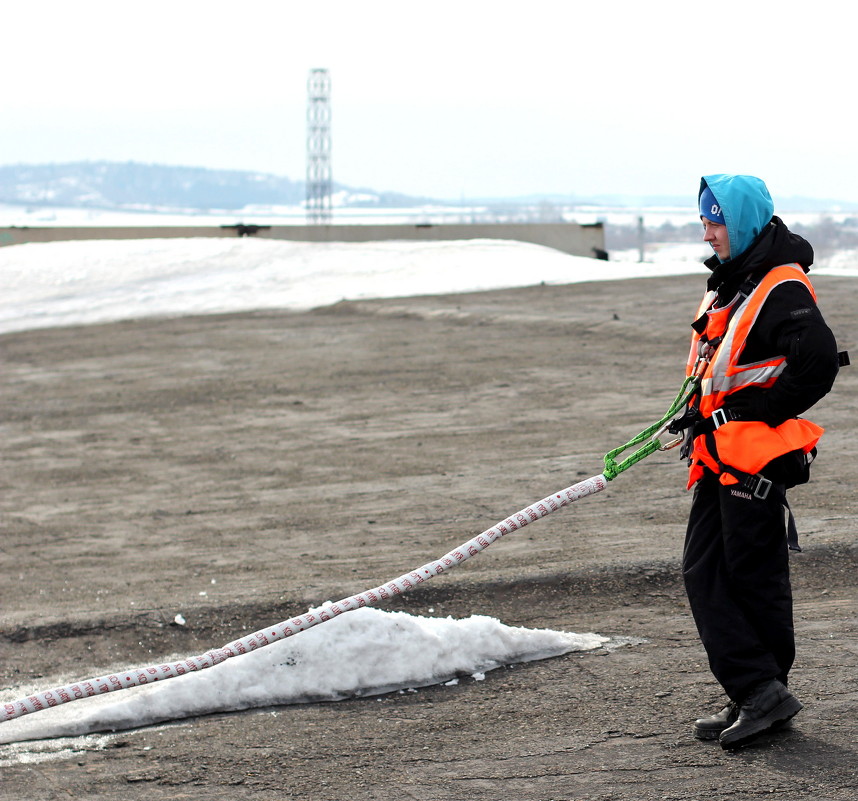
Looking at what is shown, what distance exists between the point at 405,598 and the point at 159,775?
2137 mm

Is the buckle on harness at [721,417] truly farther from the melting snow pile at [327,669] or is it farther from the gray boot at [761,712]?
the melting snow pile at [327,669]

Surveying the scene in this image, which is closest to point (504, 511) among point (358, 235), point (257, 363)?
point (257, 363)

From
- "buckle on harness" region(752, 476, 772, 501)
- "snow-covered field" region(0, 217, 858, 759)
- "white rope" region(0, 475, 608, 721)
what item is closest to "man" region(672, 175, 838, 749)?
"buckle on harness" region(752, 476, 772, 501)

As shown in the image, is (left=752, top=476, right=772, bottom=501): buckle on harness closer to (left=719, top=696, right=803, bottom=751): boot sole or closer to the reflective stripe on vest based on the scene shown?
the reflective stripe on vest

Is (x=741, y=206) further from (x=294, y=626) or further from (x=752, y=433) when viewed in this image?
(x=294, y=626)

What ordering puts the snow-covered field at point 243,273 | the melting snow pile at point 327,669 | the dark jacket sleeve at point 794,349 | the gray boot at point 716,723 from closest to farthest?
the dark jacket sleeve at point 794,349 → the gray boot at point 716,723 → the melting snow pile at point 327,669 → the snow-covered field at point 243,273

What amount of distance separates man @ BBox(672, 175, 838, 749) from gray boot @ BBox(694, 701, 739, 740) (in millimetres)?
61

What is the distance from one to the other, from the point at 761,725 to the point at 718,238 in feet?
5.23

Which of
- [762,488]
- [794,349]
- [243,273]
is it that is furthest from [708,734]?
[243,273]

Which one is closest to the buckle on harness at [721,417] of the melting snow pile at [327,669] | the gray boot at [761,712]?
the gray boot at [761,712]

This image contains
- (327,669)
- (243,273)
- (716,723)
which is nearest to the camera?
(716,723)

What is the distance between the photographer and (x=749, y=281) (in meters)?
3.65

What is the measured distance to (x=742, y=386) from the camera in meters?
3.66

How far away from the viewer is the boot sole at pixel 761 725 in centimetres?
368
